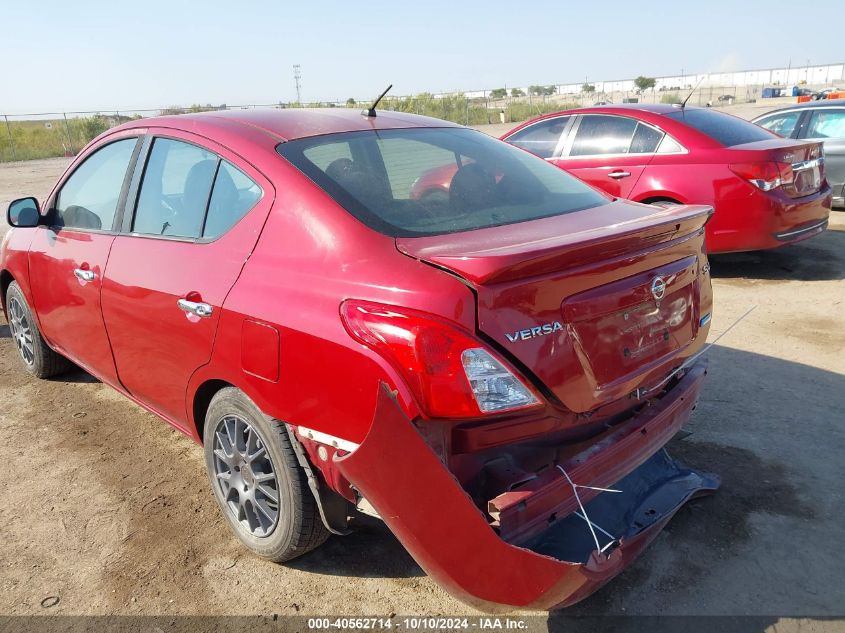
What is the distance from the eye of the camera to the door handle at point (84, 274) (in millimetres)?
3516

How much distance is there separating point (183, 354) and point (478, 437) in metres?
1.45

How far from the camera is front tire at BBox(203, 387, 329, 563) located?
8.19 feet

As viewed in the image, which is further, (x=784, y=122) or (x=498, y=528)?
(x=784, y=122)

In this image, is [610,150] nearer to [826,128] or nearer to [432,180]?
[826,128]

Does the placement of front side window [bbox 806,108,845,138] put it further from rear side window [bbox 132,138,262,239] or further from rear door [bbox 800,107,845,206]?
rear side window [bbox 132,138,262,239]

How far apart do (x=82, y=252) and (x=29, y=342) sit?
5.39 feet

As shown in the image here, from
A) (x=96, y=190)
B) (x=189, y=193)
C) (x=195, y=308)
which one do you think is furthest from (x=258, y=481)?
(x=96, y=190)

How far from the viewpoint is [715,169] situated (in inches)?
247

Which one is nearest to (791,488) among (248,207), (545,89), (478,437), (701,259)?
(701,259)

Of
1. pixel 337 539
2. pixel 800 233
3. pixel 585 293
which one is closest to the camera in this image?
pixel 585 293

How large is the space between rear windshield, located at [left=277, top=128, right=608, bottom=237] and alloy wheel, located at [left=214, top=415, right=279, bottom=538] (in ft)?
3.20

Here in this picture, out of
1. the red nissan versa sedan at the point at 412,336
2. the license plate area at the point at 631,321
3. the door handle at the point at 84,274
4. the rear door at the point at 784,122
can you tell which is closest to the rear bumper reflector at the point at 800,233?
the rear door at the point at 784,122

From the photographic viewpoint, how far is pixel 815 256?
7438 millimetres

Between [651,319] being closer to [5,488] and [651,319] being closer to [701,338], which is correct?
[701,338]
